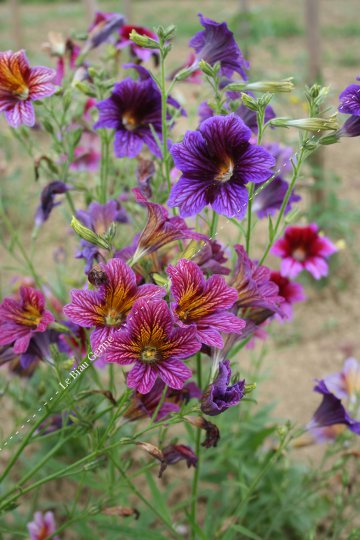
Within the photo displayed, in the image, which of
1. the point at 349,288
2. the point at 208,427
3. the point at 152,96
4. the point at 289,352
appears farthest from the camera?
the point at 349,288

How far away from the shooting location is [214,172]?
3.80 ft

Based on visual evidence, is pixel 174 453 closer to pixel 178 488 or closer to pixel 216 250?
pixel 216 250

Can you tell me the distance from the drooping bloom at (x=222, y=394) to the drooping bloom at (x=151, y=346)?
63 millimetres

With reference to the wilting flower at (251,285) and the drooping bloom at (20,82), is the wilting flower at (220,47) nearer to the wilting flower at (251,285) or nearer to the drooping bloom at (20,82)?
the drooping bloom at (20,82)

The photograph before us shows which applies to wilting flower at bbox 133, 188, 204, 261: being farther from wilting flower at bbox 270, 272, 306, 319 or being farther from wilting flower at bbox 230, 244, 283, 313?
wilting flower at bbox 270, 272, 306, 319

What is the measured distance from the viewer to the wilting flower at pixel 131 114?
1385mm

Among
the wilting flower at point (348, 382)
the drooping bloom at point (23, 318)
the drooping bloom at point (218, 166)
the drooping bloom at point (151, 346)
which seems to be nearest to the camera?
the drooping bloom at point (151, 346)

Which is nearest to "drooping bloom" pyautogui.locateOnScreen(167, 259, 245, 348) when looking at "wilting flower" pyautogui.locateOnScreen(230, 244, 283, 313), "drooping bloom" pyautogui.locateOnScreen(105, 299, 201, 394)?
"drooping bloom" pyautogui.locateOnScreen(105, 299, 201, 394)

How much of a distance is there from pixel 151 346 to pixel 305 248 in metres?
0.88

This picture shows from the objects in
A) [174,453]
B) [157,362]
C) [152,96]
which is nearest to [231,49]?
[152,96]

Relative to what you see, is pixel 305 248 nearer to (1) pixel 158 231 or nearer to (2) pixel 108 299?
(1) pixel 158 231

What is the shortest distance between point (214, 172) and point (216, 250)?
169 mm

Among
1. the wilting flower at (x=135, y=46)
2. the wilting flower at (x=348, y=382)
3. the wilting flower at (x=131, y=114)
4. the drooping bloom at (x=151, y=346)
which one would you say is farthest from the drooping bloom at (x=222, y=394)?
the wilting flower at (x=135, y=46)

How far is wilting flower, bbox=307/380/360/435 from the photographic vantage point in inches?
55.5
